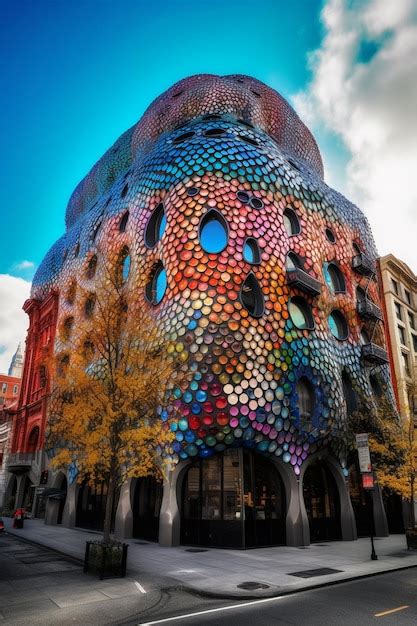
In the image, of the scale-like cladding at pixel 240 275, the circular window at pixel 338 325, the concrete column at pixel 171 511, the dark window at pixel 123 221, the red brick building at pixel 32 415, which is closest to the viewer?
the concrete column at pixel 171 511

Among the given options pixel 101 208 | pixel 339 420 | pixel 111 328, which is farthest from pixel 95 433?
pixel 101 208

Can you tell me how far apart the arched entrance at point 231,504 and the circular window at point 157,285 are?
10041 millimetres

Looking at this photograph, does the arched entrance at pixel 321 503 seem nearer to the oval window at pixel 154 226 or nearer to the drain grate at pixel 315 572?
the drain grate at pixel 315 572

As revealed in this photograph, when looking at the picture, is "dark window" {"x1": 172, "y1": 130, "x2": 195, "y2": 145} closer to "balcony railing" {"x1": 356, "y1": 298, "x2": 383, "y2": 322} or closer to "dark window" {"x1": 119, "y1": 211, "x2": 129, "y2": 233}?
"dark window" {"x1": 119, "y1": 211, "x2": 129, "y2": 233}

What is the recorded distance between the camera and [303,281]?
25266 mm

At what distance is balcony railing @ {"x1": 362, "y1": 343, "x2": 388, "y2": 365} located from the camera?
3096 centimetres

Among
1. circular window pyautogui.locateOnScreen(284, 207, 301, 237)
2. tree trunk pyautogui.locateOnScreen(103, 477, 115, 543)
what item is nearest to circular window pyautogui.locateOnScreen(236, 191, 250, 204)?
circular window pyautogui.locateOnScreen(284, 207, 301, 237)

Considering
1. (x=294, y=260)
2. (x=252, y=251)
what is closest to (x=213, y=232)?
(x=252, y=251)

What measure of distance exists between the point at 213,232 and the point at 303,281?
624 cm

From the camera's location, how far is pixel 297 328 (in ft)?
81.6

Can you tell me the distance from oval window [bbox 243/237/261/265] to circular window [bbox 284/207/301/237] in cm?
478

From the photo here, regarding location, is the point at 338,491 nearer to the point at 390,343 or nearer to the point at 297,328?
the point at 297,328

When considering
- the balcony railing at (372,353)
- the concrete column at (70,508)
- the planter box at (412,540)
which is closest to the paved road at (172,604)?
the planter box at (412,540)

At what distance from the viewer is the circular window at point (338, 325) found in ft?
99.7
